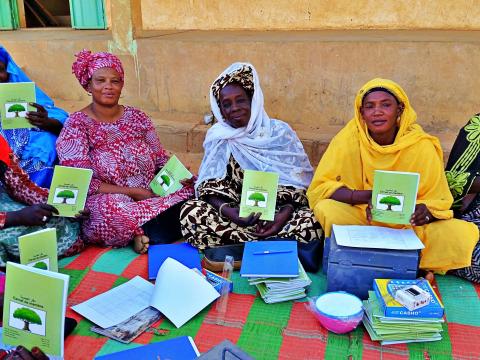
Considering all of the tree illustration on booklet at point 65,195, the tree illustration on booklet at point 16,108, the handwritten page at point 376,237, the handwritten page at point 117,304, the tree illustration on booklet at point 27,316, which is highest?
the tree illustration on booklet at point 16,108

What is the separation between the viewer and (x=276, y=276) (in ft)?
8.90

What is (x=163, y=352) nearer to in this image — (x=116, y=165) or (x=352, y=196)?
(x=352, y=196)

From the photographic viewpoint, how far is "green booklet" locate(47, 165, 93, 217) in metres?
3.12

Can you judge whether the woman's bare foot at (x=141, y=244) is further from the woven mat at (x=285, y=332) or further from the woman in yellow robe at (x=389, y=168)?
the woman in yellow robe at (x=389, y=168)

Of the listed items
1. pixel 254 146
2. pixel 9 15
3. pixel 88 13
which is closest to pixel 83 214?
pixel 254 146

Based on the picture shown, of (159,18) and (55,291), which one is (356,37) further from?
(55,291)

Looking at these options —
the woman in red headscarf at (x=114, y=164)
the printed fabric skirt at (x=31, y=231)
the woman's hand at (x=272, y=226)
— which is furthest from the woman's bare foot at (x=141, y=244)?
the woman's hand at (x=272, y=226)

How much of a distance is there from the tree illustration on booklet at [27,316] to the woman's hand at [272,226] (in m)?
1.46

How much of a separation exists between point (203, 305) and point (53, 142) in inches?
71.6

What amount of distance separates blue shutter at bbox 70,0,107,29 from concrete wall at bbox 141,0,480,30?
74 centimetres

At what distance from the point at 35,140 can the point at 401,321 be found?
8.98ft

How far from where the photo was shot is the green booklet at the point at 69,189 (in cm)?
312

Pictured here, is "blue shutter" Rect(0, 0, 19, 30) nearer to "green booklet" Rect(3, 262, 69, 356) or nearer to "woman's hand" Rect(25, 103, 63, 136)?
"woman's hand" Rect(25, 103, 63, 136)

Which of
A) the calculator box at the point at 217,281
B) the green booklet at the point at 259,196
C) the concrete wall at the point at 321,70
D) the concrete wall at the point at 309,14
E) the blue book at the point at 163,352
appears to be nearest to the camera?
the blue book at the point at 163,352
